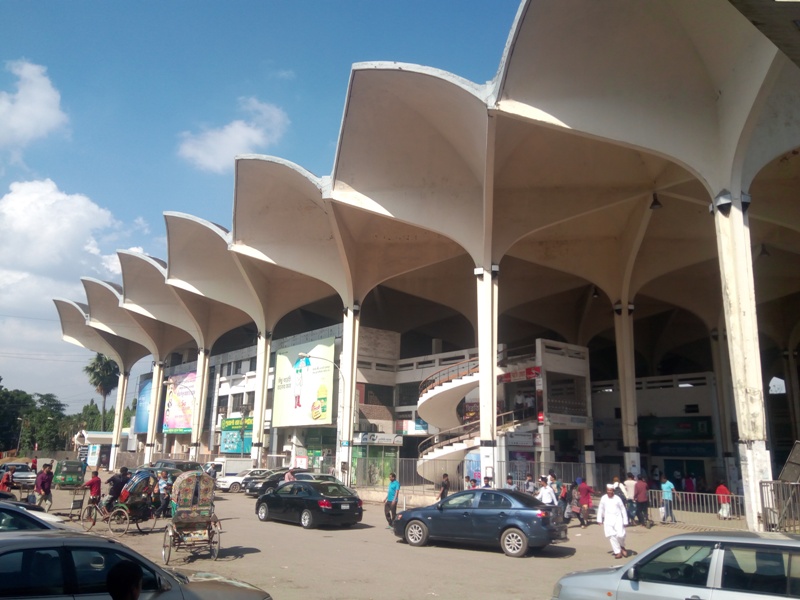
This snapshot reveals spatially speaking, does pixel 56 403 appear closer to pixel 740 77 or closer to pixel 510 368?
pixel 510 368

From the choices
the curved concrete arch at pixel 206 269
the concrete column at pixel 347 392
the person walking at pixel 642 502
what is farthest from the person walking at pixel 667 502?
the curved concrete arch at pixel 206 269

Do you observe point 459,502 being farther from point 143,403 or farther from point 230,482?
point 143,403

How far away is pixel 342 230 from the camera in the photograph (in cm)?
3319

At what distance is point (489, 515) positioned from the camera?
1381cm

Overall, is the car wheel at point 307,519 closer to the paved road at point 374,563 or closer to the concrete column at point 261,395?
the paved road at point 374,563

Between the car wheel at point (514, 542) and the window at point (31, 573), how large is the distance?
34.0 ft

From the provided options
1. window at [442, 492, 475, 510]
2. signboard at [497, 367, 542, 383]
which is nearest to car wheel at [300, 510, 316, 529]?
window at [442, 492, 475, 510]

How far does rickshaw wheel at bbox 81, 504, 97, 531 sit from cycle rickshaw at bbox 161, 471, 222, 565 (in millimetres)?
5059

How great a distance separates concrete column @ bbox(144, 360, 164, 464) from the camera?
2291 inches

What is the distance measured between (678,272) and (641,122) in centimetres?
1991

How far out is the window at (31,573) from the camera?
4.57 metres

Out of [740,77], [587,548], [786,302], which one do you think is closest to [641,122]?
[740,77]

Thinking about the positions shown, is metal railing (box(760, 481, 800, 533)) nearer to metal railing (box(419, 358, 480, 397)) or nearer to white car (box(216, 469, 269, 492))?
metal railing (box(419, 358, 480, 397))

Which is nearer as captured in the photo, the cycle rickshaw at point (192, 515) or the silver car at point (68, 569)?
the silver car at point (68, 569)
